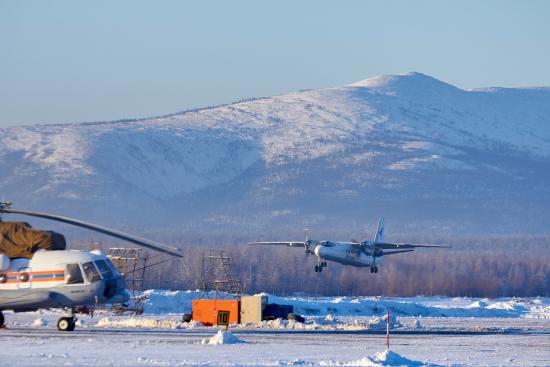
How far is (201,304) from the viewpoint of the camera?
56.7 meters

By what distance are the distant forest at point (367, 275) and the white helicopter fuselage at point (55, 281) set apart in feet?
215

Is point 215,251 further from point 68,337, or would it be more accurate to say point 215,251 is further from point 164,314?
point 68,337

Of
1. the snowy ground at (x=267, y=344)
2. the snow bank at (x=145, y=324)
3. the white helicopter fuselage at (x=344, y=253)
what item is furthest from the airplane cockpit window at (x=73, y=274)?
the white helicopter fuselage at (x=344, y=253)

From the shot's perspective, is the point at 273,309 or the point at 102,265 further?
the point at 273,309

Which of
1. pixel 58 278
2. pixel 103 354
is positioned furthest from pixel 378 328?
pixel 103 354

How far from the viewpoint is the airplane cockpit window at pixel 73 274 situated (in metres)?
46.7

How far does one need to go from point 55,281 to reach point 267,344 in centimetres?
894

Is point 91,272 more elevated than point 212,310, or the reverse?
point 91,272

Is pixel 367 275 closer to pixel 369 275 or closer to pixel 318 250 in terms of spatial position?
pixel 369 275

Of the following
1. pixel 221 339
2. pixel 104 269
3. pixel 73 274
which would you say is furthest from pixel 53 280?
pixel 221 339

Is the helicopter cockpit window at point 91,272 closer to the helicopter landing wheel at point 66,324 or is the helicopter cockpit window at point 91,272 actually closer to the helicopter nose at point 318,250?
the helicopter landing wheel at point 66,324

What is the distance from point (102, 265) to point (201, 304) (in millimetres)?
9970

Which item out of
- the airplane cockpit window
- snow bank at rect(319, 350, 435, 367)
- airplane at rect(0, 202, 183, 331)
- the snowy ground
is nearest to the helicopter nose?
the snowy ground

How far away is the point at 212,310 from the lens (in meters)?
56.3
